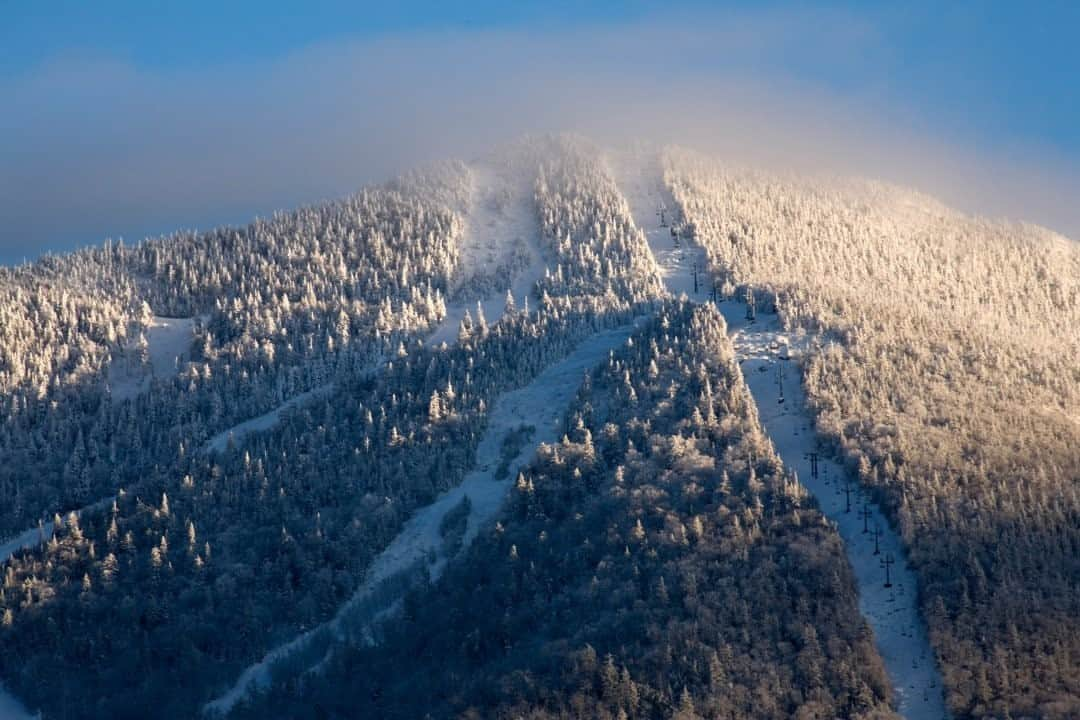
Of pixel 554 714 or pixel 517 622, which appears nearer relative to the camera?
pixel 554 714

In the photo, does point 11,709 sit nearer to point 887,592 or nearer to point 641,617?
point 641,617

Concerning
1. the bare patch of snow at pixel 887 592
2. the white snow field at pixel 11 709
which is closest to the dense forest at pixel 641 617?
the bare patch of snow at pixel 887 592

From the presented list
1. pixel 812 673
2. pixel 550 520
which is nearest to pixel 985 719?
pixel 812 673

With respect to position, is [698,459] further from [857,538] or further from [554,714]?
[554,714]

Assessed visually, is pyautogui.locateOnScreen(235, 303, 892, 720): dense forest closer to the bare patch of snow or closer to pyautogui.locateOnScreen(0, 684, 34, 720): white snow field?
the bare patch of snow

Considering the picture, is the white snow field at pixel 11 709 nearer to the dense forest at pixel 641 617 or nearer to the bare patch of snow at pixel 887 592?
the dense forest at pixel 641 617

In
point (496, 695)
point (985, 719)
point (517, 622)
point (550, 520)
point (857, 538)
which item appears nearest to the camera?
point (985, 719)

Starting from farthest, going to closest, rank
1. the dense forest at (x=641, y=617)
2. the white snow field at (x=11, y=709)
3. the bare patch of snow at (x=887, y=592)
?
the white snow field at (x=11, y=709), the bare patch of snow at (x=887, y=592), the dense forest at (x=641, y=617)

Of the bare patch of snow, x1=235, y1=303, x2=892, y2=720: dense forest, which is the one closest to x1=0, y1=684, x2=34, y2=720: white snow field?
x1=235, y1=303, x2=892, y2=720: dense forest

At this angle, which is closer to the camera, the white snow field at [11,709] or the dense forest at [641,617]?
the dense forest at [641,617]
